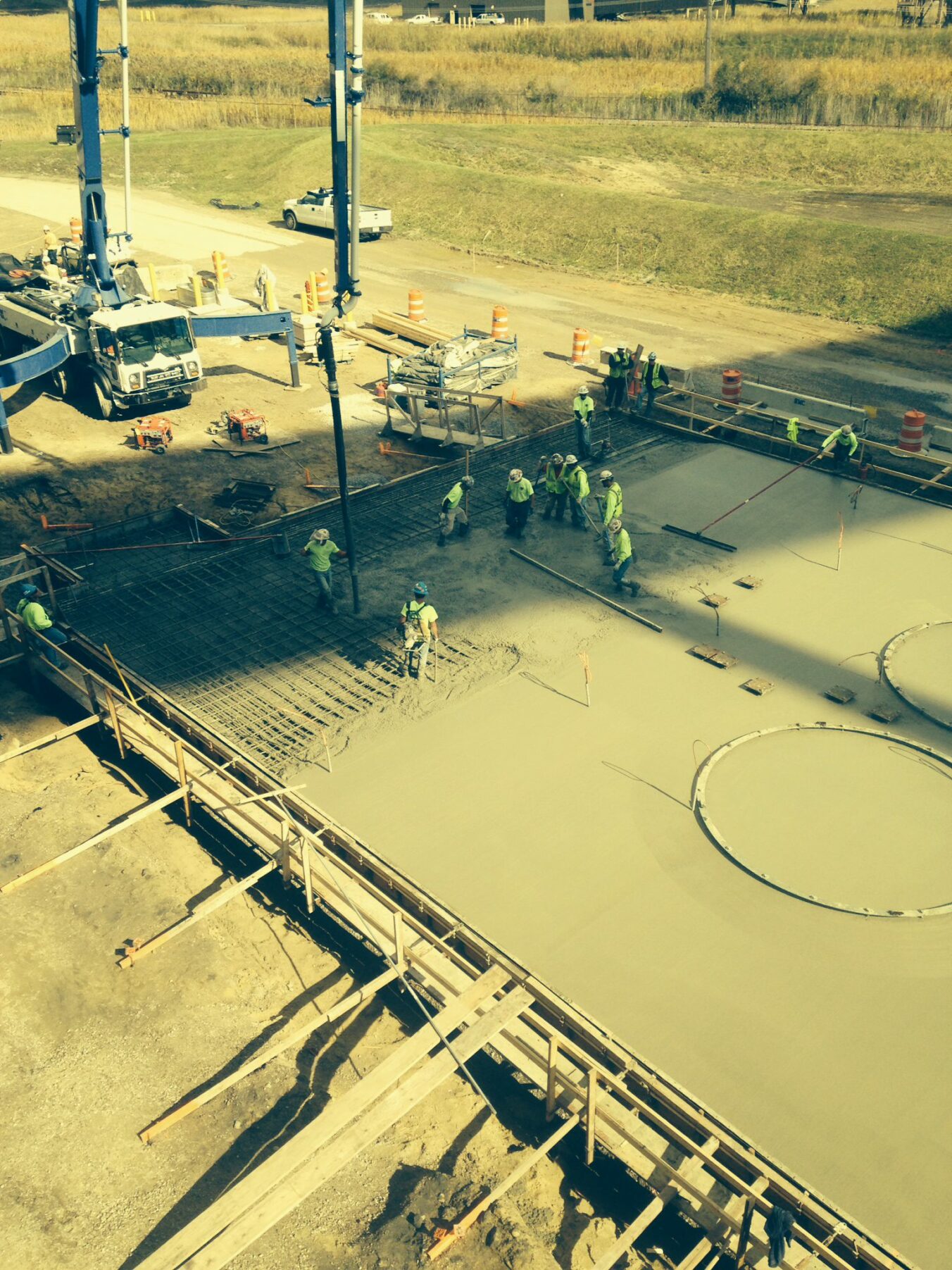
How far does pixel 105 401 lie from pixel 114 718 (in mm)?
12606

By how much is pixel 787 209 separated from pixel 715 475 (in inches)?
1001

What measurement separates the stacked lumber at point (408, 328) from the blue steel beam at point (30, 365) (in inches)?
384

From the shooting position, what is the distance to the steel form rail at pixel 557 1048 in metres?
8.40

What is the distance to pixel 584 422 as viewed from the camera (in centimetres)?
2150

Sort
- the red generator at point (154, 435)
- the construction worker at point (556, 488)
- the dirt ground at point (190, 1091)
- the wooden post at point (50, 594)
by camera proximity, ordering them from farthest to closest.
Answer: the red generator at point (154, 435) → the construction worker at point (556, 488) → the wooden post at point (50, 594) → the dirt ground at point (190, 1091)

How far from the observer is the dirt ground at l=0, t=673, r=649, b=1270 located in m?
8.75

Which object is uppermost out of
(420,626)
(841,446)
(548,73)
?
(548,73)

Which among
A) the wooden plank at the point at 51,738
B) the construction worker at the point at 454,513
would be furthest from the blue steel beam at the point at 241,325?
the wooden plank at the point at 51,738

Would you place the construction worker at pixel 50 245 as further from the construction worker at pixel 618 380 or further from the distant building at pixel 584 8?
the distant building at pixel 584 8

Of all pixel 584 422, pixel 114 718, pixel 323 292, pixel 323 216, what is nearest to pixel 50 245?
pixel 323 292

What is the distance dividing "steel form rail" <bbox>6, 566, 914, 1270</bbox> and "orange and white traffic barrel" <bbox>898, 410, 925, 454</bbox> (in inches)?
618

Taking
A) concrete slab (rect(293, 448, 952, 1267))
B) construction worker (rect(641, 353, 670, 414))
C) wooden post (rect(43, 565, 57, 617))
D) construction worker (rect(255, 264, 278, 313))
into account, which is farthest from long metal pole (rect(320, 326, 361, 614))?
construction worker (rect(255, 264, 278, 313))

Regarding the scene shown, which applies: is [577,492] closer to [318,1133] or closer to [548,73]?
[318,1133]

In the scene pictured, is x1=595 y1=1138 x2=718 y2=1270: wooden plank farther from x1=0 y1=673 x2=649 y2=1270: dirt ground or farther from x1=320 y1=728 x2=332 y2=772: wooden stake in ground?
x1=320 y1=728 x2=332 y2=772: wooden stake in ground
